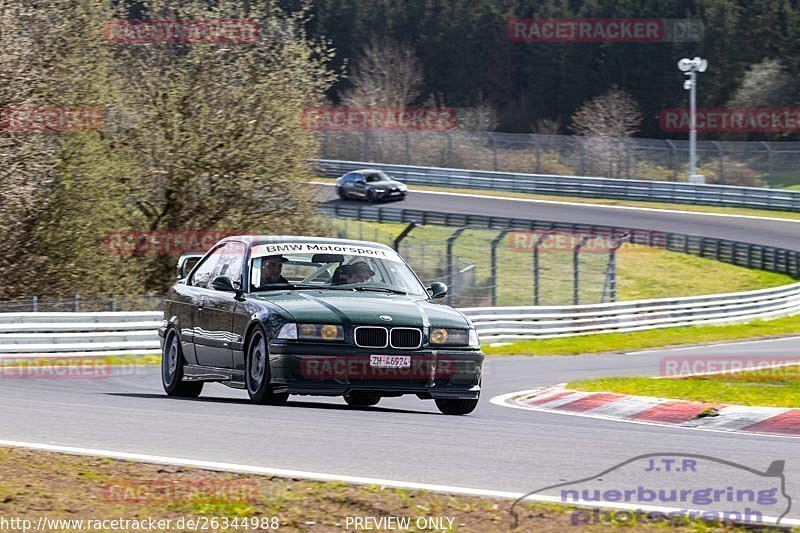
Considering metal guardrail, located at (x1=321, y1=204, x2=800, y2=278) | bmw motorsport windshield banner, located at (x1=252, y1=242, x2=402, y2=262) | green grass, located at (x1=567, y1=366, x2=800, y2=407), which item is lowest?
metal guardrail, located at (x1=321, y1=204, x2=800, y2=278)

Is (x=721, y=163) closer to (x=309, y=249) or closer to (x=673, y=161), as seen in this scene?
(x=673, y=161)

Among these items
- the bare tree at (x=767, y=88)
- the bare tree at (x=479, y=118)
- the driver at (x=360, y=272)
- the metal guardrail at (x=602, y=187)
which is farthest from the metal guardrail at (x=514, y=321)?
the bare tree at (x=479, y=118)

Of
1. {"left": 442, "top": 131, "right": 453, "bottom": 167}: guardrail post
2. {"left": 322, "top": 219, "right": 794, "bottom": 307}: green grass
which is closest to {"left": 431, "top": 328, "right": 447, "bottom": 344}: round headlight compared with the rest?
{"left": 322, "top": 219, "right": 794, "bottom": 307}: green grass

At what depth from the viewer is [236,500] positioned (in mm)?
6055

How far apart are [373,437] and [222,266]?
4.22 m

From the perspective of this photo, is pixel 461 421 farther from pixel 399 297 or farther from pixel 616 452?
pixel 616 452

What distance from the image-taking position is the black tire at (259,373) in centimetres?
1047

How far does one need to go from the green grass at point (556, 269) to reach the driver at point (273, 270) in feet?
53.9

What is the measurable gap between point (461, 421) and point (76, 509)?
4.68 m

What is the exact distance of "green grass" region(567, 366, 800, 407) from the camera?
13.2 metres

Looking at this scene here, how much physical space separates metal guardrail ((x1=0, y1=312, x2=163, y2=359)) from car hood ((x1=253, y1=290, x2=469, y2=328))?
35.1 feet

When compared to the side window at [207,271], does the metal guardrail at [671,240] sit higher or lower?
lower

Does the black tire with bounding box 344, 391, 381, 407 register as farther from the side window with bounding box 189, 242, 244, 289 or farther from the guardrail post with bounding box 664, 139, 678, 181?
the guardrail post with bounding box 664, 139, 678, 181

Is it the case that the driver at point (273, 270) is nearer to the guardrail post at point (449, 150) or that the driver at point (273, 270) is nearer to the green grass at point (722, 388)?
the green grass at point (722, 388)
